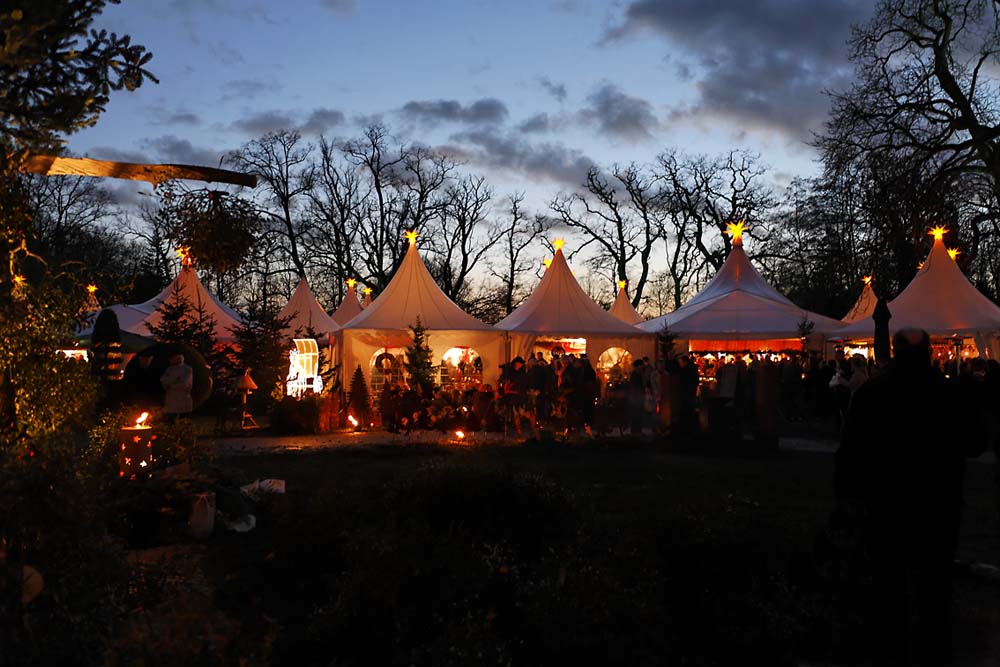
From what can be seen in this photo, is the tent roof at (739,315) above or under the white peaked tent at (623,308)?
under

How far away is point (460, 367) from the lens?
72.7 ft

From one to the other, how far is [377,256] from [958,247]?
26.8 metres

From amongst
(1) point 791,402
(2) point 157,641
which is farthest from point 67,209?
(2) point 157,641

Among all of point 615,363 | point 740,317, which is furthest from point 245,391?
point 740,317

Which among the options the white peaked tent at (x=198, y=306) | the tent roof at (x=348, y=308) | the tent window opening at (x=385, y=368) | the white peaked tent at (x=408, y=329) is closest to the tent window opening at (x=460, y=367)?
the white peaked tent at (x=408, y=329)

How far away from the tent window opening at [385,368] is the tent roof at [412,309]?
741mm

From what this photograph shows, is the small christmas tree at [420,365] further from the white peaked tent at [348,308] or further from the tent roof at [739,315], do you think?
the white peaked tent at [348,308]

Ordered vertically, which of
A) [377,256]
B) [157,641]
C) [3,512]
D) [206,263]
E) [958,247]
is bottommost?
[157,641]

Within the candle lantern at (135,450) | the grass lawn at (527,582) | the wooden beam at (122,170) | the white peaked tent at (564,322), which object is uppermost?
the white peaked tent at (564,322)

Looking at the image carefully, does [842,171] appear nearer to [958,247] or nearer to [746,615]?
[958,247]

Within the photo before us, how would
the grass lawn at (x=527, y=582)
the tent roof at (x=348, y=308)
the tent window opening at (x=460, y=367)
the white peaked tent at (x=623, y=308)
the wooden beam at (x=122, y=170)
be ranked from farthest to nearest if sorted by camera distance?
the tent roof at (x=348, y=308) < the white peaked tent at (x=623, y=308) < the tent window opening at (x=460, y=367) < the wooden beam at (x=122, y=170) < the grass lawn at (x=527, y=582)

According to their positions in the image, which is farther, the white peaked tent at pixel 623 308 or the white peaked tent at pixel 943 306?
the white peaked tent at pixel 623 308

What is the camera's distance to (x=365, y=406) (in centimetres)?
1916

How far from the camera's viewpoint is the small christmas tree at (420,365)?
1852cm
